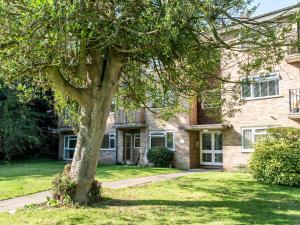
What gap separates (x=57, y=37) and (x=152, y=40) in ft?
6.34

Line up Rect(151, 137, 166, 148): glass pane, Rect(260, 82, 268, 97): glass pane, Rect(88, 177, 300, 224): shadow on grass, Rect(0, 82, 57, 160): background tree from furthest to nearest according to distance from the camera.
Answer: Rect(0, 82, 57, 160): background tree
Rect(151, 137, 166, 148): glass pane
Rect(260, 82, 268, 97): glass pane
Rect(88, 177, 300, 224): shadow on grass

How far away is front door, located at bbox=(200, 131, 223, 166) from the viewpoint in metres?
21.6

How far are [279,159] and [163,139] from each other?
414 inches

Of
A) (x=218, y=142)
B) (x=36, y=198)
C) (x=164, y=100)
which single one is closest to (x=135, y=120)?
(x=218, y=142)

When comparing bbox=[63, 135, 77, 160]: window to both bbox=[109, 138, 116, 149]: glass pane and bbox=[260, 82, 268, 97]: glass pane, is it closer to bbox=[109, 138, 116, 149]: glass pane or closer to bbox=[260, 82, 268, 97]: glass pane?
bbox=[109, 138, 116, 149]: glass pane

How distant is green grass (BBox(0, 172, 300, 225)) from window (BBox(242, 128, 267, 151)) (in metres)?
6.43

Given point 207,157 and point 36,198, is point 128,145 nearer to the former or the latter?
point 207,157

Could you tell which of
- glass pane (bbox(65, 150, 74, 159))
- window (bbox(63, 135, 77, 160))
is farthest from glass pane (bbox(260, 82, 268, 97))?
glass pane (bbox(65, 150, 74, 159))

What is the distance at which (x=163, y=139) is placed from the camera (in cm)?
2330

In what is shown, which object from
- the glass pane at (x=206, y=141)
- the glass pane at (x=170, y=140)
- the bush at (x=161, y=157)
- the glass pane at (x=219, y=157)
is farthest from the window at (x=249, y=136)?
the glass pane at (x=170, y=140)

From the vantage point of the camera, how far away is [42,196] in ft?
36.7

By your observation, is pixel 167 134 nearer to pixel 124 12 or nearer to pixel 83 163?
pixel 83 163

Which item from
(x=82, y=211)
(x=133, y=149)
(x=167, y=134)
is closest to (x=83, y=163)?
(x=82, y=211)

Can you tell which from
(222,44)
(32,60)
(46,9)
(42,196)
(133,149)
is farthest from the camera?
(133,149)
